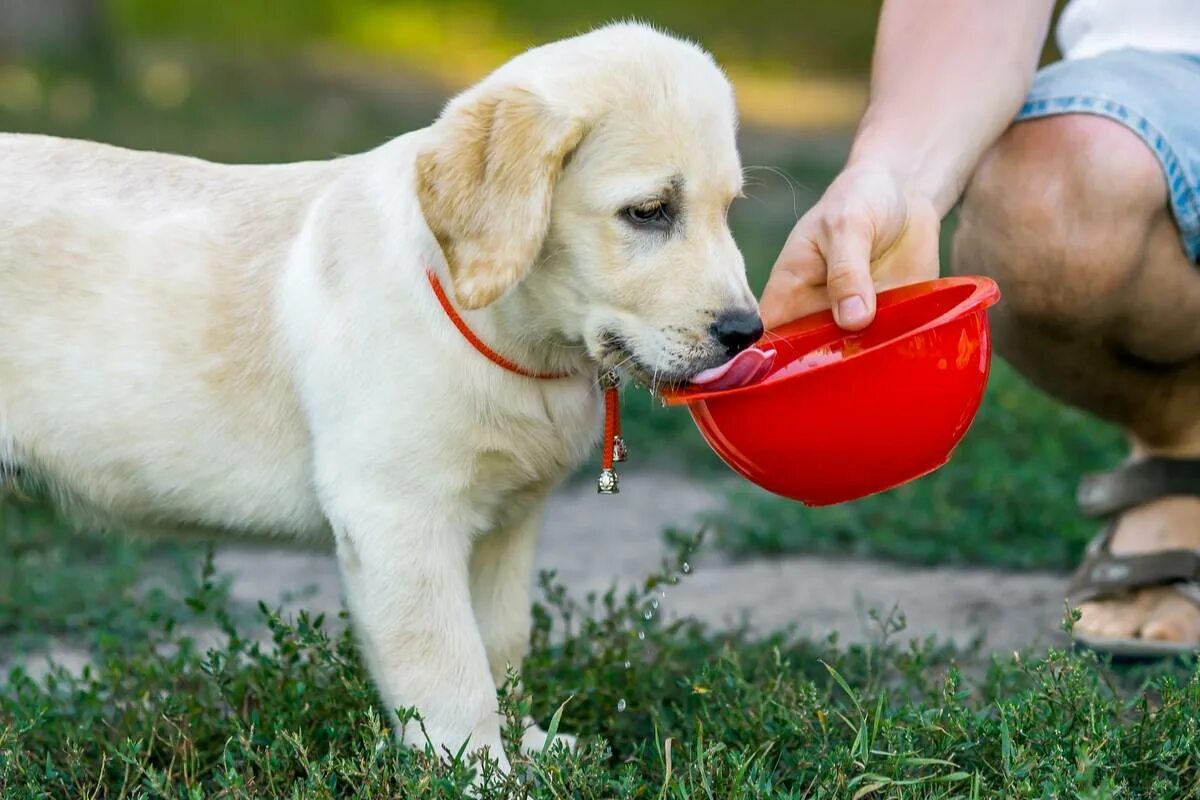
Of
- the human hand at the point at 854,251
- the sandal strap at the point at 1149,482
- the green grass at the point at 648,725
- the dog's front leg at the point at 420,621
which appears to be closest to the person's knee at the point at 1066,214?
the human hand at the point at 854,251

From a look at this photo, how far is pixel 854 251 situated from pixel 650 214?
0.35m

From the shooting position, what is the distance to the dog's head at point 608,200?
2.42 metres

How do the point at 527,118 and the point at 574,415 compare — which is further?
the point at 574,415

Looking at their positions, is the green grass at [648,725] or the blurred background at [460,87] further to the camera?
the blurred background at [460,87]

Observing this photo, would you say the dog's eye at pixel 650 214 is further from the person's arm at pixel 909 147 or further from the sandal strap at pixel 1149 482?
the sandal strap at pixel 1149 482

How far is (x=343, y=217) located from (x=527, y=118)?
0.41 m

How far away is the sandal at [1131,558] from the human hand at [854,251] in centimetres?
90

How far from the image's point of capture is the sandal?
3.25 metres

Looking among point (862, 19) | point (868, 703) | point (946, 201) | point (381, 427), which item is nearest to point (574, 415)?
Result: point (381, 427)

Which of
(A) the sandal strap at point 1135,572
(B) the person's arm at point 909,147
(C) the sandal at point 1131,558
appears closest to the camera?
(B) the person's arm at point 909,147

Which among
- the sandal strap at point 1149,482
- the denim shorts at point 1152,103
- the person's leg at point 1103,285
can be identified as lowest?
the sandal strap at point 1149,482

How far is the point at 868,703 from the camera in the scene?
267cm

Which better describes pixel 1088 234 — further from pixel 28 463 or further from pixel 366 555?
pixel 28 463

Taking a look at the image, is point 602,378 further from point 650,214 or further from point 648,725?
point 648,725
